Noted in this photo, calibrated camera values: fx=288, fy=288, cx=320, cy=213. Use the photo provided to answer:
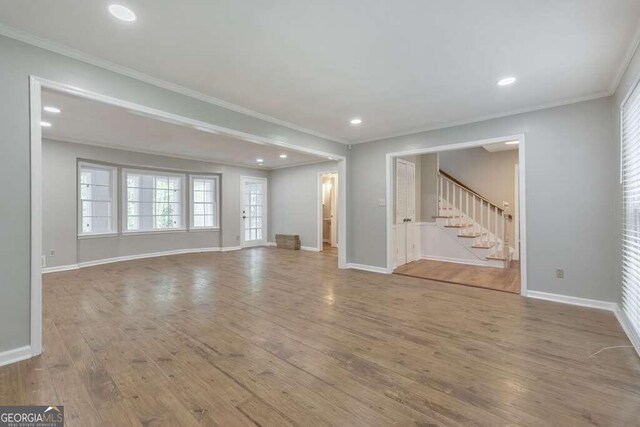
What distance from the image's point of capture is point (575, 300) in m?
3.60

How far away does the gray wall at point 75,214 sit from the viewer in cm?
534

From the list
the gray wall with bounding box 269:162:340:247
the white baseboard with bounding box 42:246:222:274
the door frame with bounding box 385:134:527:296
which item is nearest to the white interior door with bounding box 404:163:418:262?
the door frame with bounding box 385:134:527:296

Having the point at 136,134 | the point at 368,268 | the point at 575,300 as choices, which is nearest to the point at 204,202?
the point at 136,134

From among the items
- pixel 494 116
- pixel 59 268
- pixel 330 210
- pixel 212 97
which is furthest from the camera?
pixel 330 210

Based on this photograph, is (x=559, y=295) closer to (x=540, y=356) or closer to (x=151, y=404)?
(x=540, y=356)

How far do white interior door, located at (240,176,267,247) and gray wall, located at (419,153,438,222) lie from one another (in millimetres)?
4832

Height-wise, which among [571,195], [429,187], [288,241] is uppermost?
[429,187]

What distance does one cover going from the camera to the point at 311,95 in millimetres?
3465

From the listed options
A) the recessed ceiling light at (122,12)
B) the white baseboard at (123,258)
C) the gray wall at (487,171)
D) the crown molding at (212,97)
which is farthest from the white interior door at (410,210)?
the recessed ceiling light at (122,12)

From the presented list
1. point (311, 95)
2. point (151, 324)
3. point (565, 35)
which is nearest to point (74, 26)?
point (311, 95)

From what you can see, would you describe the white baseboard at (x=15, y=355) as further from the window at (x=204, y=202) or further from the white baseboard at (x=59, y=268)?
the window at (x=204, y=202)

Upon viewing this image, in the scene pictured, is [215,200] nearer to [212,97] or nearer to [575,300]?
[212,97]

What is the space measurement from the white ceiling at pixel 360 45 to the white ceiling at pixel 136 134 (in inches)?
35.4

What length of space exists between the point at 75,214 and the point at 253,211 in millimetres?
4342
